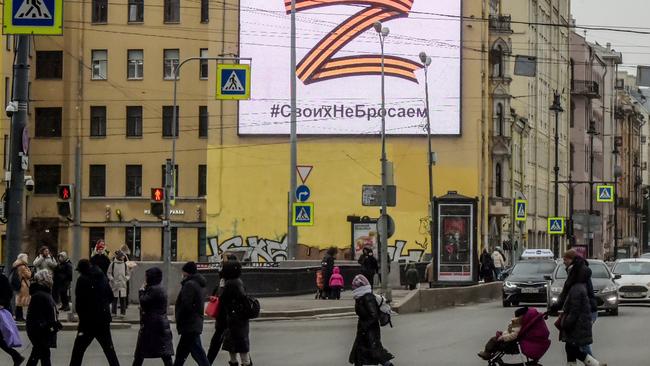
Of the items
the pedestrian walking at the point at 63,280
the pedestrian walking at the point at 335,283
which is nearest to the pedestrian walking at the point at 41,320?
the pedestrian walking at the point at 63,280

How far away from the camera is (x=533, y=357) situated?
65.6 feet

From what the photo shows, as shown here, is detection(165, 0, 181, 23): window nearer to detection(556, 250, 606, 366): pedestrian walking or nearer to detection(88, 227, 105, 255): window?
detection(88, 227, 105, 255): window

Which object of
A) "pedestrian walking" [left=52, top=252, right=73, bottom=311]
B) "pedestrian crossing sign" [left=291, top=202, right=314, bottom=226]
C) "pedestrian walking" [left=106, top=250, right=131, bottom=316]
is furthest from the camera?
"pedestrian crossing sign" [left=291, top=202, right=314, bottom=226]

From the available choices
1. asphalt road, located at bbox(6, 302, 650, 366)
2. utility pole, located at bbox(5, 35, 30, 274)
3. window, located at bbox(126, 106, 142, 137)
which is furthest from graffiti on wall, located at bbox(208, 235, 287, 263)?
utility pole, located at bbox(5, 35, 30, 274)

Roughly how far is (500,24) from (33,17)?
60.7 meters

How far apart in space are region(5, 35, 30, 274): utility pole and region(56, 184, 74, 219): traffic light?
5677 millimetres

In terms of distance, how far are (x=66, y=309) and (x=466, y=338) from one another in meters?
13.3

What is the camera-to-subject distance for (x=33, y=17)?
21.9 meters

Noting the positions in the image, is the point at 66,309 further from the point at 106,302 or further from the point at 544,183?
→ the point at 544,183

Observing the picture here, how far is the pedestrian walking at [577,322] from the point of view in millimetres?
19891

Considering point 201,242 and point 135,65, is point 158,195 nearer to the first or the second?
point 201,242

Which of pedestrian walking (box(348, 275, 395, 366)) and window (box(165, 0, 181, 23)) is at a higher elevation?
window (box(165, 0, 181, 23))

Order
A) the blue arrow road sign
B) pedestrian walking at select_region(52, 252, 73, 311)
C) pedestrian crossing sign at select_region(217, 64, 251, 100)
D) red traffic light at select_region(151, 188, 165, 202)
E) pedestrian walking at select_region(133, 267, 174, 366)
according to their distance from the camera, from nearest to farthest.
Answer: pedestrian walking at select_region(133, 267, 174, 366)
pedestrian walking at select_region(52, 252, 73, 311)
red traffic light at select_region(151, 188, 165, 202)
pedestrian crossing sign at select_region(217, 64, 251, 100)
the blue arrow road sign

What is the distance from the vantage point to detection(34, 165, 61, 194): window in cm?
8531
